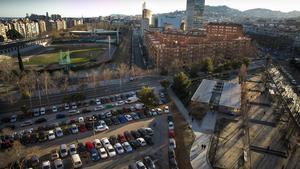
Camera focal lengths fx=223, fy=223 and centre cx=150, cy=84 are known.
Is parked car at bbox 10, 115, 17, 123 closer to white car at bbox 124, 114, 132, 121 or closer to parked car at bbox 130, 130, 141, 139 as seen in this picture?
white car at bbox 124, 114, 132, 121

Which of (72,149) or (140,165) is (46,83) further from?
(140,165)

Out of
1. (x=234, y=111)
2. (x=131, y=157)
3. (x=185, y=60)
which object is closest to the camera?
(x=131, y=157)

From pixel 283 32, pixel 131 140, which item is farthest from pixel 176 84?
pixel 283 32

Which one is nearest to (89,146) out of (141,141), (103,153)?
(103,153)

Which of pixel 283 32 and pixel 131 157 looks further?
pixel 283 32

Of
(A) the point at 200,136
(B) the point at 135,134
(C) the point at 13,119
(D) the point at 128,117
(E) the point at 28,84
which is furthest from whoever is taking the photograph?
(E) the point at 28,84

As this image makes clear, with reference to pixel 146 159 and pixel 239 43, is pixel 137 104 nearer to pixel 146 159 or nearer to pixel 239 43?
pixel 146 159
